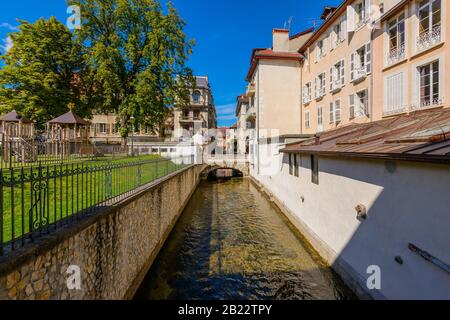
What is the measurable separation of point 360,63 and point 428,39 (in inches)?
190

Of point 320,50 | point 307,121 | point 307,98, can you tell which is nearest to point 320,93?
point 307,98

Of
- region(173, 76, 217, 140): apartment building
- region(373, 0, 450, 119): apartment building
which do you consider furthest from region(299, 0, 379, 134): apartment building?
region(173, 76, 217, 140): apartment building

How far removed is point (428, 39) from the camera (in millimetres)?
9961

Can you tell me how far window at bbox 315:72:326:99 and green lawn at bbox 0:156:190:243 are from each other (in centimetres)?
1583

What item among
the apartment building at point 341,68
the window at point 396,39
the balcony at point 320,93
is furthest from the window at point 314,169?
the balcony at point 320,93

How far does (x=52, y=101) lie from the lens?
70.5ft

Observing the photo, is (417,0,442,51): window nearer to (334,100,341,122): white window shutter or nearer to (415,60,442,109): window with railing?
(415,60,442,109): window with railing

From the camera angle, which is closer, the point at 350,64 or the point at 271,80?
the point at 350,64

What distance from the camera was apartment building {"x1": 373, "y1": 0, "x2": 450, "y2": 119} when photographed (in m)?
9.46

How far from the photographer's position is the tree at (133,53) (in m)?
20.8

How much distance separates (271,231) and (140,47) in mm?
21741

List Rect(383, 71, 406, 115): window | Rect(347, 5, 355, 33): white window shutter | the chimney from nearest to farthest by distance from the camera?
1. Rect(383, 71, 406, 115): window
2. Rect(347, 5, 355, 33): white window shutter
3. the chimney
